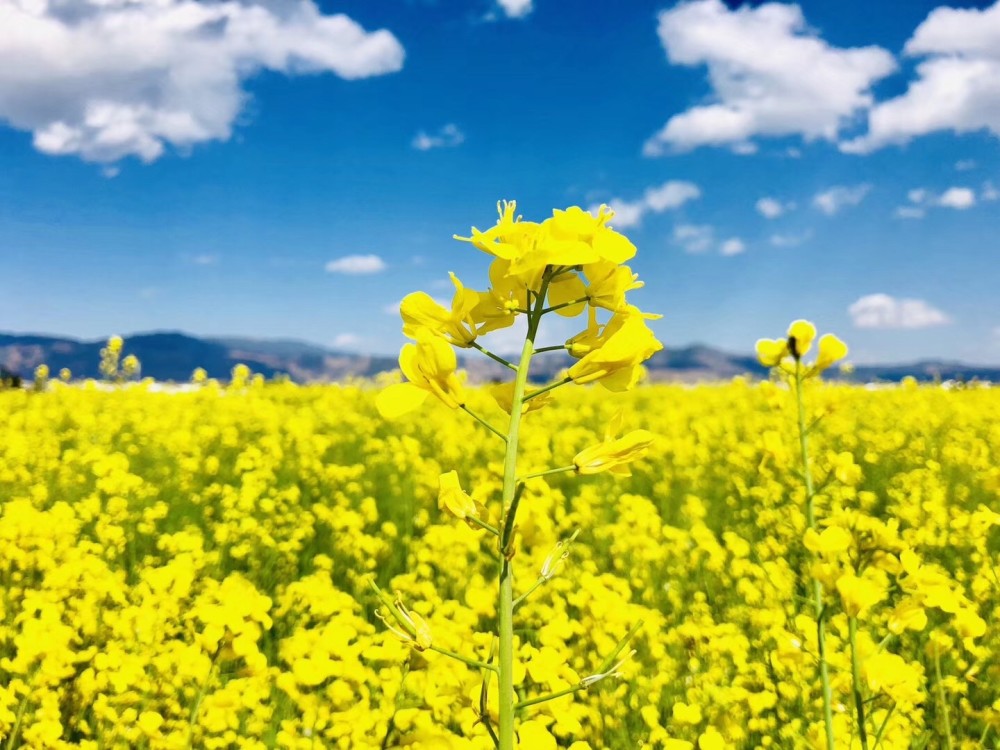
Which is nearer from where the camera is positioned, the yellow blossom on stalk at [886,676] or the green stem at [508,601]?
the green stem at [508,601]

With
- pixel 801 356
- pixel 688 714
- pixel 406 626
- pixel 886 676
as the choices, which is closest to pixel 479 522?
pixel 406 626

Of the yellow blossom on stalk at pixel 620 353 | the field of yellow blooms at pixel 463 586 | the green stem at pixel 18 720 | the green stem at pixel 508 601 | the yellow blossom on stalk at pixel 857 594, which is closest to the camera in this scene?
the green stem at pixel 508 601

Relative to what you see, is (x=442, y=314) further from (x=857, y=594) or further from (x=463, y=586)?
(x=463, y=586)

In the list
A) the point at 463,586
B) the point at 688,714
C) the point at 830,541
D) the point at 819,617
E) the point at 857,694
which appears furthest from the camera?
the point at 463,586

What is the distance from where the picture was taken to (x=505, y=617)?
3.27ft

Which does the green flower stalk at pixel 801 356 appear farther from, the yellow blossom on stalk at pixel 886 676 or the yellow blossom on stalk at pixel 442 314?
the yellow blossom on stalk at pixel 442 314

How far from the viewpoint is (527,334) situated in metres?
1.13

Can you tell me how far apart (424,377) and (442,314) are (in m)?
0.11

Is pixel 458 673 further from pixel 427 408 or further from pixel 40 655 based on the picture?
pixel 427 408

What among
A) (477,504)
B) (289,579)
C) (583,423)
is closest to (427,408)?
(583,423)

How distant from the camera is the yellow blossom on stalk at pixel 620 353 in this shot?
43.4 inches

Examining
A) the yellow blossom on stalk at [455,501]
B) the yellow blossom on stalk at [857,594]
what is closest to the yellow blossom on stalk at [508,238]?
the yellow blossom on stalk at [455,501]

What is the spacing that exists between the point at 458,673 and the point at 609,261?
1.67 metres

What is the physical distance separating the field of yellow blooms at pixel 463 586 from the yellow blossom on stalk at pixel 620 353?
264 millimetres
